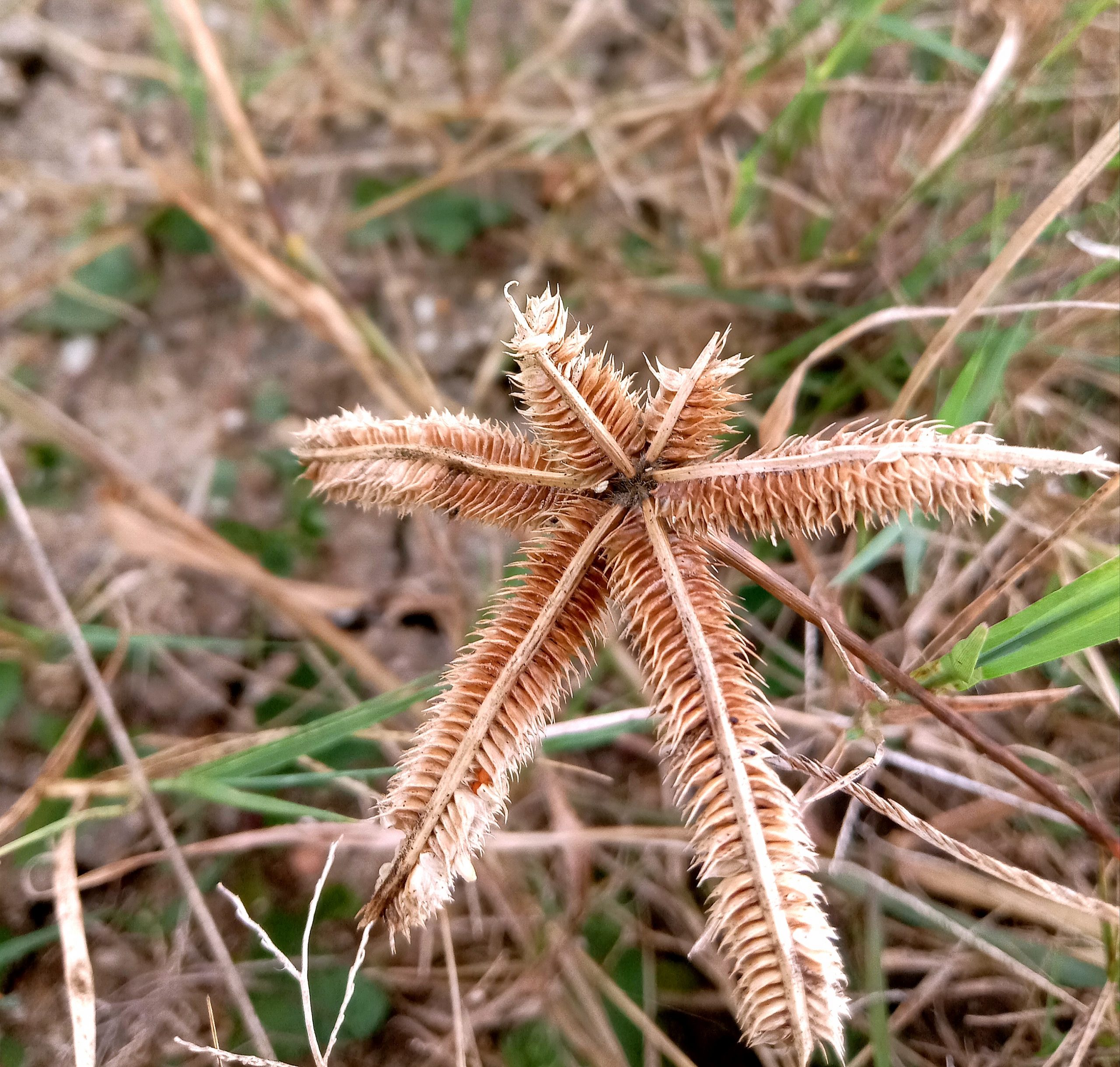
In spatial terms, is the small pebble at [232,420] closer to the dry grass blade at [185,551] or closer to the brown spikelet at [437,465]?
the dry grass blade at [185,551]

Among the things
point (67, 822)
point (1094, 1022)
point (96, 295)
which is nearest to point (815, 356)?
point (1094, 1022)

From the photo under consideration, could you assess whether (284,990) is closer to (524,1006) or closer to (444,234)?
(524,1006)

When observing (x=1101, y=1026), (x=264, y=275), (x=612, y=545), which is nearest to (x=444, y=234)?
(x=264, y=275)

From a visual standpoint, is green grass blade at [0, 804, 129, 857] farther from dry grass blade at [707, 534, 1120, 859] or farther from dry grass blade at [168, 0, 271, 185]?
dry grass blade at [168, 0, 271, 185]

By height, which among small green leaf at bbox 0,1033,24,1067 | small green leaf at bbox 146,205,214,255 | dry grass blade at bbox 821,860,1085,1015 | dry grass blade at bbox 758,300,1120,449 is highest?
small green leaf at bbox 146,205,214,255

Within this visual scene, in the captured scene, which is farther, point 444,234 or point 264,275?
point 444,234

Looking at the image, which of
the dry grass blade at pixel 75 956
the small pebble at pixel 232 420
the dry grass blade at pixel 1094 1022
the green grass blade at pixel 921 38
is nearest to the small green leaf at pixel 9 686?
the dry grass blade at pixel 75 956

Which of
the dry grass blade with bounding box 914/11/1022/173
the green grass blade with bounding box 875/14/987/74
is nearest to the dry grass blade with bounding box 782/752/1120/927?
the dry grass blade with bounding box 914/11/1022/173
